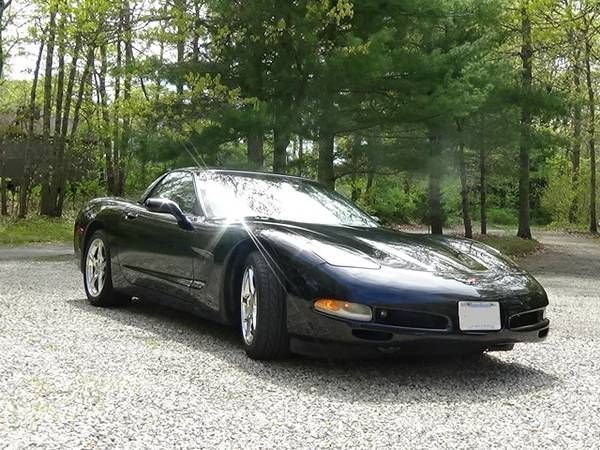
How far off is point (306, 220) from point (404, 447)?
8.07ft

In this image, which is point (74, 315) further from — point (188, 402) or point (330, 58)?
point (330, 58)

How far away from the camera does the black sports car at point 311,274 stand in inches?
155

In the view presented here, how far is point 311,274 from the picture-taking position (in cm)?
410

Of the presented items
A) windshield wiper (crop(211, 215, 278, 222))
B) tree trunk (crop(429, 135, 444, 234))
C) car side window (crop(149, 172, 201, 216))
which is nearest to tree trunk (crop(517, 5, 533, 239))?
tree trunk (crop(429, 135, 444, 234))

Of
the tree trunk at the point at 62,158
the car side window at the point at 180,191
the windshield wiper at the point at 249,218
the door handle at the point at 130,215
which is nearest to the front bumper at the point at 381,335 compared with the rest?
the windshield wiper at the point at 249,218

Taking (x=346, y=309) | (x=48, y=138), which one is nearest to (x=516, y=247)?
(x=48, y=138)

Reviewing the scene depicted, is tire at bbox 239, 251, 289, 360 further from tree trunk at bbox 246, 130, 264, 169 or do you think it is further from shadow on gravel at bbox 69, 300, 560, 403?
tree trunk at bbox 246, 130, 264, 169

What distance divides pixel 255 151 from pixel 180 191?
8616 mm

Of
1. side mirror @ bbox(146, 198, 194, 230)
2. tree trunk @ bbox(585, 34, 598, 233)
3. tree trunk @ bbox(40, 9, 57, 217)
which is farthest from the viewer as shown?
tree trunk @ bbox(585, 34, 598, 233)

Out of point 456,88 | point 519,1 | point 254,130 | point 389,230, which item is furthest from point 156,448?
point 519,1

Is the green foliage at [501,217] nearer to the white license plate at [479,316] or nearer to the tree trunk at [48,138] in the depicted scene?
the tree trunk at [48,138]

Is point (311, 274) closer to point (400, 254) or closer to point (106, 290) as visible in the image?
point (400, 254)

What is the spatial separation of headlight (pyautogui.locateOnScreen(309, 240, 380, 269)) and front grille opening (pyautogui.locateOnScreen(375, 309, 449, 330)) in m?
0.31

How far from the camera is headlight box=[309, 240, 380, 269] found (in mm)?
4109
